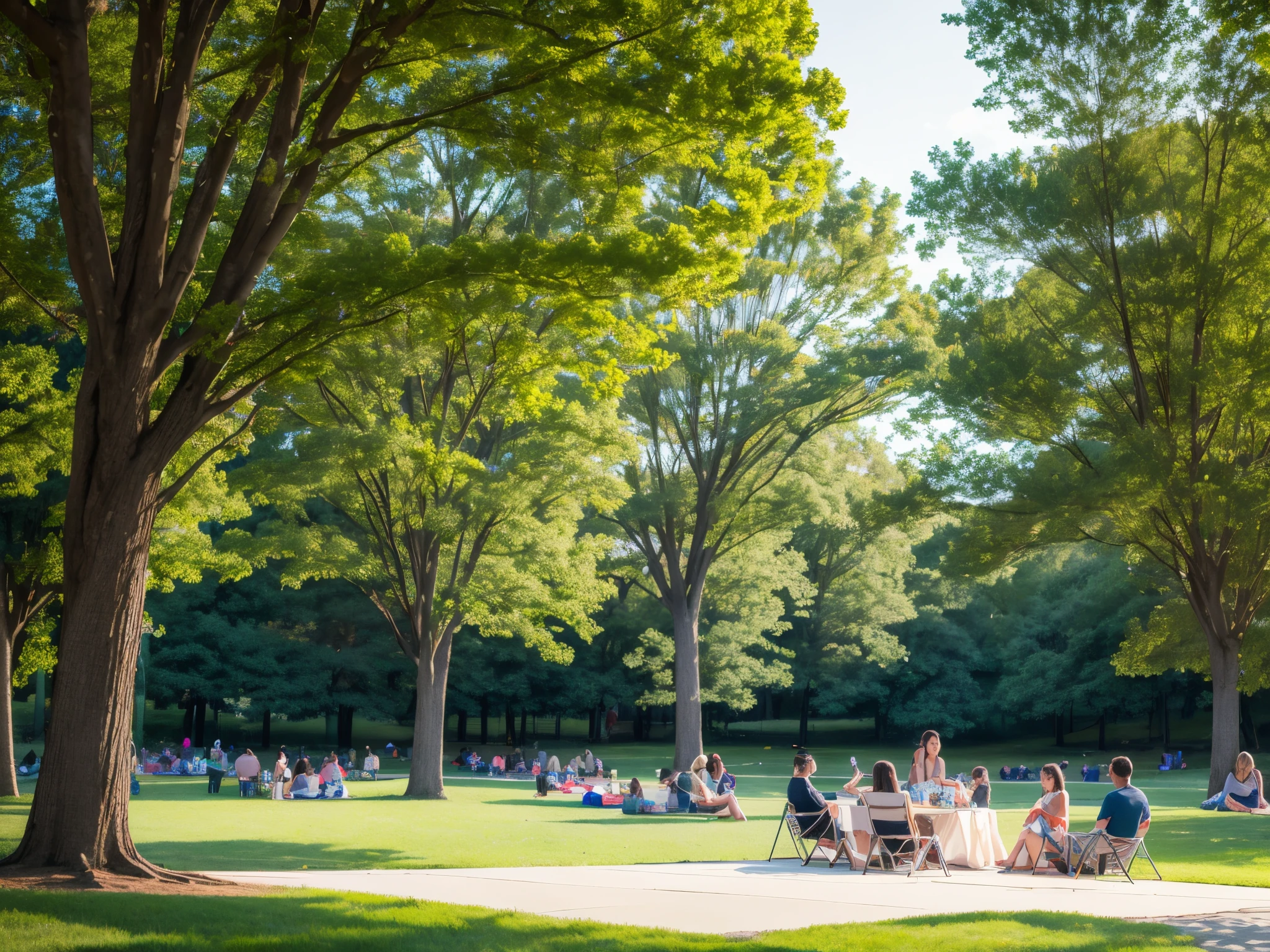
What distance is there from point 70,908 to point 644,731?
187 feet

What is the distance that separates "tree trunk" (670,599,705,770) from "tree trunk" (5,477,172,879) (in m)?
20.9

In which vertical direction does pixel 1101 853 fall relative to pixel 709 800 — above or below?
above

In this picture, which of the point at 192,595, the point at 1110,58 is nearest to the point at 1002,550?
the point at 1110,58

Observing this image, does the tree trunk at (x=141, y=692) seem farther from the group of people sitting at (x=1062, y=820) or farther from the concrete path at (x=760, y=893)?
the group of people sitting at (x=1062, y=820)

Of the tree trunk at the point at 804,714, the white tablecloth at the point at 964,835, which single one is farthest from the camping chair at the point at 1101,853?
the tree trunk at the point at 804,714

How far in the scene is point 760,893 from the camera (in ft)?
29.6

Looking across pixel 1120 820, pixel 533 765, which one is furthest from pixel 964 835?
pixel 533 765

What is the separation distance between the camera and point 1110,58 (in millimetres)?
18781

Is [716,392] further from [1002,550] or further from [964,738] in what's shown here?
[964,738]

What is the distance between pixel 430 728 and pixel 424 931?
17.5 metres

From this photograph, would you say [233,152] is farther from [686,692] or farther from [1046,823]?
[686,692]

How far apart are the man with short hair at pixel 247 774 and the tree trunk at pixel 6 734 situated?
14.7ft

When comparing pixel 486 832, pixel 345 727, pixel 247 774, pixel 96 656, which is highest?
pixel 96 656

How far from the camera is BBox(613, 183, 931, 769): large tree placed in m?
26.8
